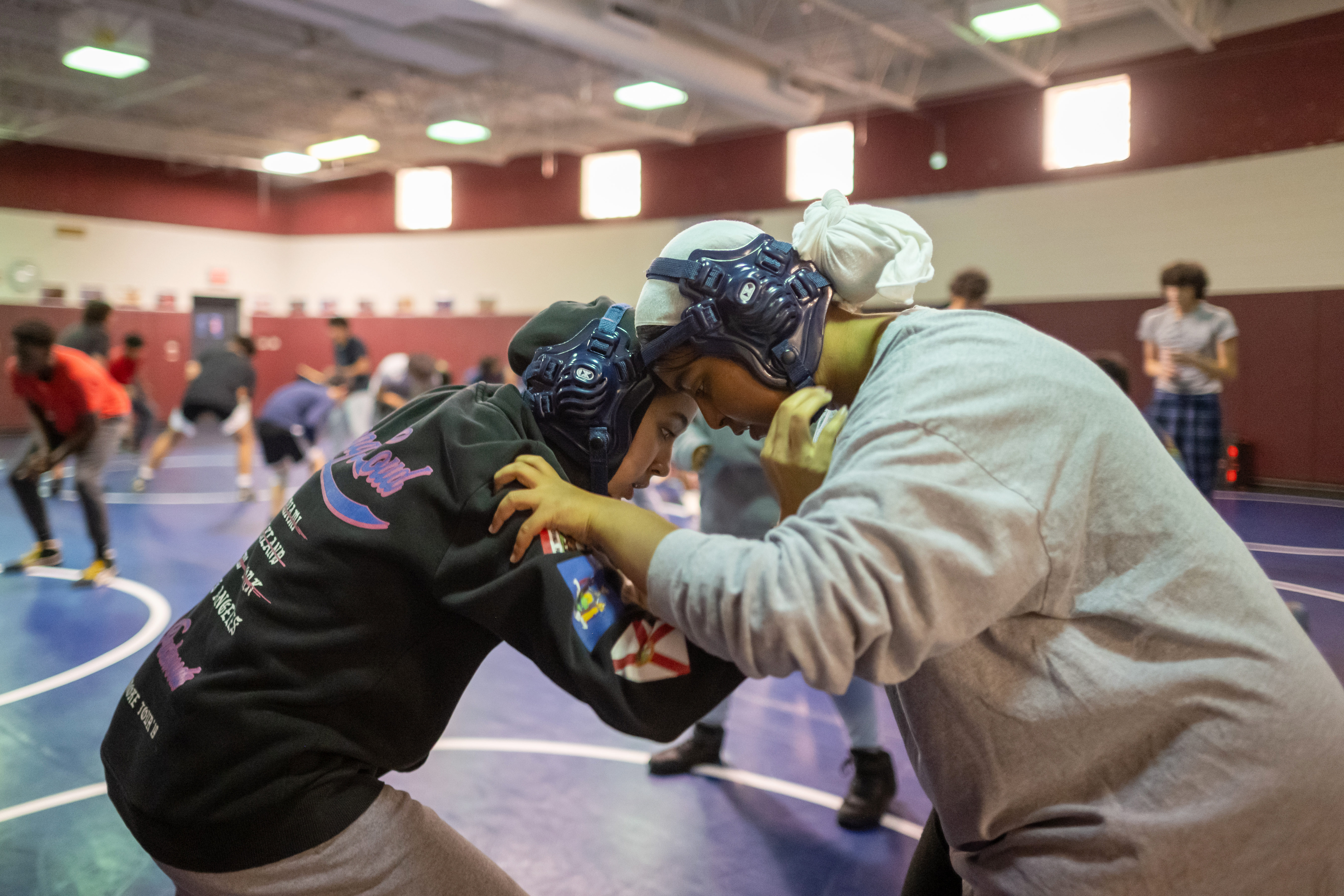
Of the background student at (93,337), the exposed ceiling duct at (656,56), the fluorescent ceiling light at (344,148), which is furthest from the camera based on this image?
the fluorescent ceiling light at (344,148)

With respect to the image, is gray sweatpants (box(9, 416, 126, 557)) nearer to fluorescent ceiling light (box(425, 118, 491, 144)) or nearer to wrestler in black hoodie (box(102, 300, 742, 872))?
wrestler in black hoodie (box(102, 300, 742, 872))

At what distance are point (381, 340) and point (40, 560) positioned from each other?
48.3ft

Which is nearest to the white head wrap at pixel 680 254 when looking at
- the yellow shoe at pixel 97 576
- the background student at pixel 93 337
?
the yellow shoe at pixel 97 576

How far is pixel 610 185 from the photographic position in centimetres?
1891

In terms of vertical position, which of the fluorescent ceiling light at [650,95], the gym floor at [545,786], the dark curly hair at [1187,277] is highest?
the fluorescent ceiling light at [650,95]

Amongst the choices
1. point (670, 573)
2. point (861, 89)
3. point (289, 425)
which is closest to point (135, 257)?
point (289, 425)

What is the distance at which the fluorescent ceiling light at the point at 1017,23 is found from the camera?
A: 35.4 feet

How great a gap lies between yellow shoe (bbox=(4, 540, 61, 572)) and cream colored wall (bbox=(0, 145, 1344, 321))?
589 centimetres

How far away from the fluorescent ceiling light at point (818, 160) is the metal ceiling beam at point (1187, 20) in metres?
5.07

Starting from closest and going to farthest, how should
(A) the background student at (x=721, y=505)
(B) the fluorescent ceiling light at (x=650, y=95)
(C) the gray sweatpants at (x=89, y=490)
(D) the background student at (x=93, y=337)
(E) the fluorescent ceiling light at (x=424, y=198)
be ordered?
(A) the background student at (x=721, y=505) → (C) the gray sweatpants at (x=89, y=490) → (D) the background student at (x=93, y=337) → (B) the fluorescent ceiling light at (x=650, y=95) → (E) the fluorescent ceiling light at (x=424, y=198)

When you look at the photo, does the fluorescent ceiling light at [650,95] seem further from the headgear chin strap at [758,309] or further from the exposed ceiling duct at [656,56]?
the headgear chin strap at [758,309]

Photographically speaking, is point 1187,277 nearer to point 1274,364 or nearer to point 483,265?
point 1274,364

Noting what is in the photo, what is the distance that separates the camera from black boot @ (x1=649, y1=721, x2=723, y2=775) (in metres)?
4.07

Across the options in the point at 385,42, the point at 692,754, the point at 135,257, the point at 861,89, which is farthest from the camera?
the point at 135,257
